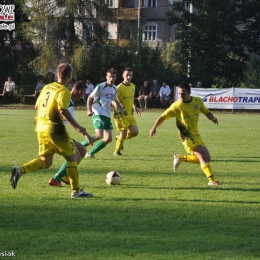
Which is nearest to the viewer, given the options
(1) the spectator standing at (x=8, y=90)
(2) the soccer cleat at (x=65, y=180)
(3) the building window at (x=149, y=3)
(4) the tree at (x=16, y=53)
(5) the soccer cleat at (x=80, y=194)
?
(5) the soccer cleat at (x=80, y=194)

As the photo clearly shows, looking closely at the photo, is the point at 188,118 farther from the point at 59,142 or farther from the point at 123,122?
the point at 123,122

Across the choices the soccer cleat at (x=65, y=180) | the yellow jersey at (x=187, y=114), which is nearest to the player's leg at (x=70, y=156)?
the soccer cleat at (x=65, y=180)

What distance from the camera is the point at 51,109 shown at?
29.9ft

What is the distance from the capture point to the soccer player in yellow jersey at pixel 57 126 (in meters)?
8.99

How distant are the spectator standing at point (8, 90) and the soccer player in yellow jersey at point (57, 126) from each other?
33659mm

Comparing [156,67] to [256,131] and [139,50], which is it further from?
[256,131]

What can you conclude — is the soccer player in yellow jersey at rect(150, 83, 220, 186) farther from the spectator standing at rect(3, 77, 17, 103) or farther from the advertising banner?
the spectator standing at rect(3, 77, 17, 103)

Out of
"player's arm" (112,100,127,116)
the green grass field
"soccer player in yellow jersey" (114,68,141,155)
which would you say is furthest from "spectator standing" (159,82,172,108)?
the green grass field

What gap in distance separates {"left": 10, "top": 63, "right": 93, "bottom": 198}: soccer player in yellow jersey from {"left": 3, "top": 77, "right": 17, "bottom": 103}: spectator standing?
3366 centimetres

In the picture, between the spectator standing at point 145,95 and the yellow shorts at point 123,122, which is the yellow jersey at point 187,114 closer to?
the yellow shorts at point 123,122

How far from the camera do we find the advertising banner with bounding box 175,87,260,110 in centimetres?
3759

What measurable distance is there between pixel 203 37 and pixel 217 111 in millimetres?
14207

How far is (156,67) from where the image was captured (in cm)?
4694

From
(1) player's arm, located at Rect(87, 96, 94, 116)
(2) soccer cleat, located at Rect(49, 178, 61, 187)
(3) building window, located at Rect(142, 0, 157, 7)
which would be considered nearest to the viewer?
(2) soccer cleat, located at Rect(49, 178, 61, 187)
